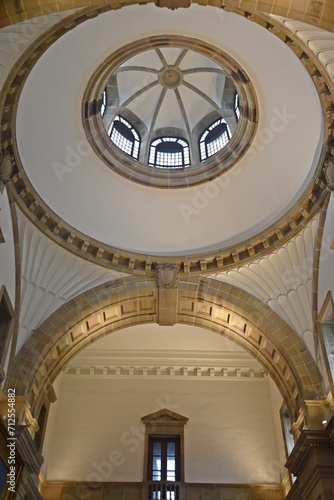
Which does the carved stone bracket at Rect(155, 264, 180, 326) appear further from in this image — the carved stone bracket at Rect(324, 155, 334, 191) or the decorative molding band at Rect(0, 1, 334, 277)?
the carved stone bracket at Rect(324, 155, 334, 191)

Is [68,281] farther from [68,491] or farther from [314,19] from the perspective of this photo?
[314,19]

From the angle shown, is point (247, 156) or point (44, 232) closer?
point (44, 232)

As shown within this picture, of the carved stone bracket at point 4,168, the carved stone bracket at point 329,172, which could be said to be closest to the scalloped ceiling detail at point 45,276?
the carved stone bracket at point 4,168

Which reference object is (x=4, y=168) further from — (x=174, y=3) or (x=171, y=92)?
(x=171, y=92)

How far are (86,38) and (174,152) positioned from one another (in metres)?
6.31

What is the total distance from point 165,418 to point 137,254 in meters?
6.65

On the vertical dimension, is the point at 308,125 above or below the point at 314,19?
above

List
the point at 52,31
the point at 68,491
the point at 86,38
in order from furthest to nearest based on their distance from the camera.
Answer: the point at 68,491 < the point at 86,38 < the point at 52,31

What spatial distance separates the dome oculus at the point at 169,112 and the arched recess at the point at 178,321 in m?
3.76

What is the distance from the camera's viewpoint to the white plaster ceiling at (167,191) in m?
13.8

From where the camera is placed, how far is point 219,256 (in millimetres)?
15891

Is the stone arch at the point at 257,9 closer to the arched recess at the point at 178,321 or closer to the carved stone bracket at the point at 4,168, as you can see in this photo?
the carved stone bracket at the point at 4,168

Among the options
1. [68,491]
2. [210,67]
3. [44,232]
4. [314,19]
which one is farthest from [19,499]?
[210,67]

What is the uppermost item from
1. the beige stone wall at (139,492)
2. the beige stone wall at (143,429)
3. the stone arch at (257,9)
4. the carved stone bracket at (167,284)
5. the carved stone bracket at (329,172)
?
the carved stone bracket at (329,172)
